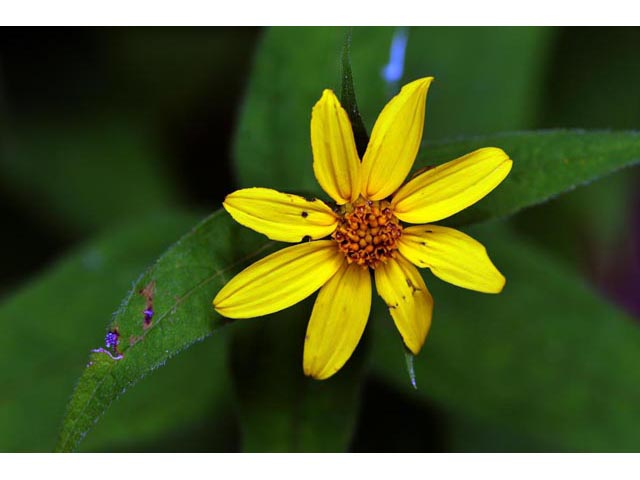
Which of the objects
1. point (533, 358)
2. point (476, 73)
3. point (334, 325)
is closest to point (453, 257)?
point (334, 325)

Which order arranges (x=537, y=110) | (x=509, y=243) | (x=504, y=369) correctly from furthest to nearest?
(x=537, y=110) < (x=509, y=243) < (x=504, y=369)

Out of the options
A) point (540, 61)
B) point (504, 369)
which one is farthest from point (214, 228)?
point (540, 61)

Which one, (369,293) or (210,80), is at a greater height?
(210,80)

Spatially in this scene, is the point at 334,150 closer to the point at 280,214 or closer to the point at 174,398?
the point at 280,214

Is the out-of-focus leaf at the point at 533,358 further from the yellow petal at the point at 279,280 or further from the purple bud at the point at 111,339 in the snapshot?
the purple bud at the point at 111,339

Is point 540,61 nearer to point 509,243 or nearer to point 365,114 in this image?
point 509,243

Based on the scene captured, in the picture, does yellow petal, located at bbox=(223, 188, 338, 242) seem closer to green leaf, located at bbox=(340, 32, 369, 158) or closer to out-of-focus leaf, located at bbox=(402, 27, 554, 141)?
green leaf, located at bbox=(340, 32, 369, 158)

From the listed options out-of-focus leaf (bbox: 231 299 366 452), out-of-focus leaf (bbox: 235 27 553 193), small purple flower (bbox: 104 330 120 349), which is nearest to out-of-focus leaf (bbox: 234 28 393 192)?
out-of-focus leaf (bbox: 235 27 553 193)
